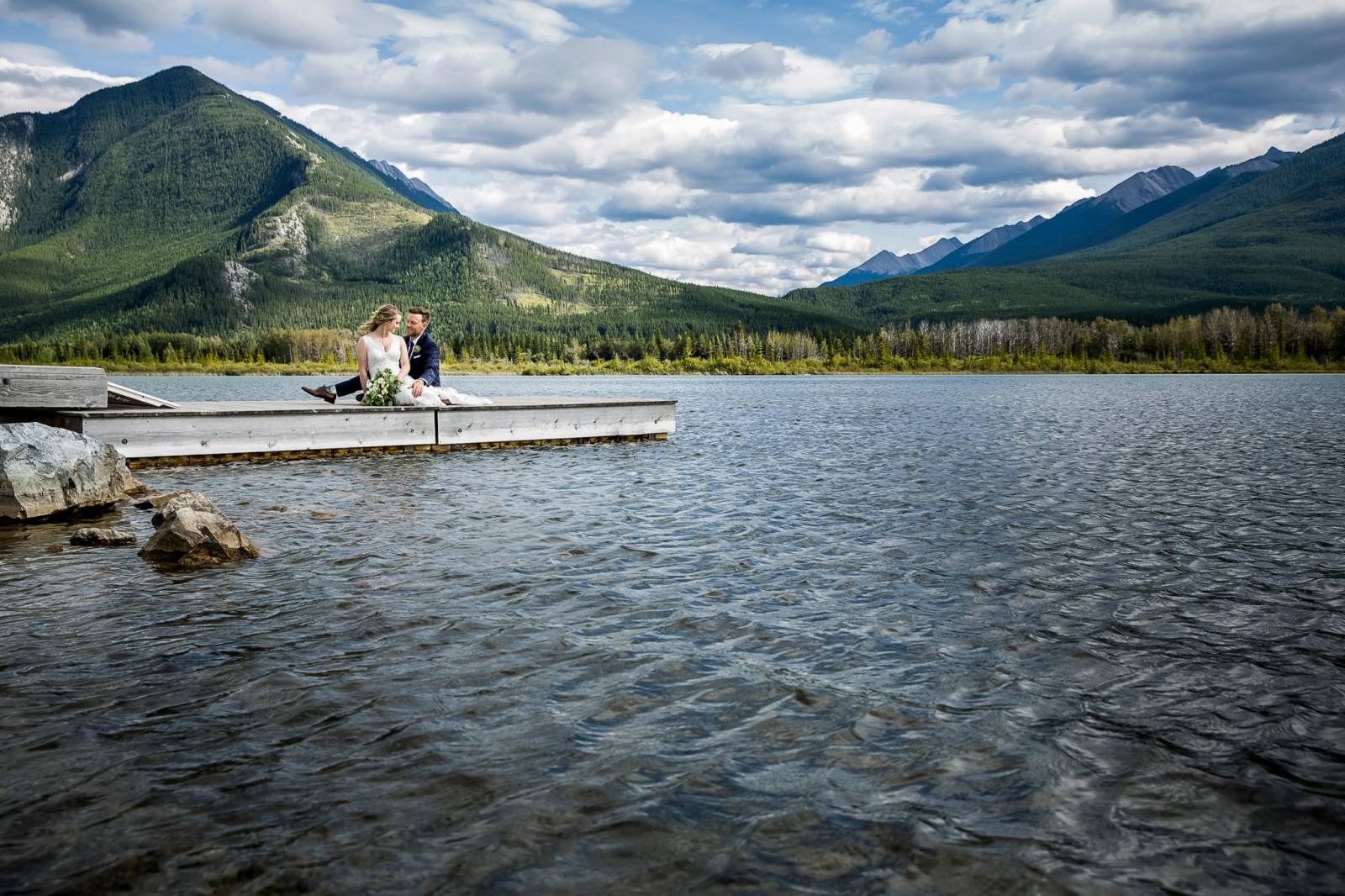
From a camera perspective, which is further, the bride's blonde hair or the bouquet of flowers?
the bouquet of flowers

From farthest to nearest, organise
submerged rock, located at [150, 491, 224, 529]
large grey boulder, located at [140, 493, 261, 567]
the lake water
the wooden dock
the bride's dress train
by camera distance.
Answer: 1. the bride's dress train
2. the wooden dock
3. submerged rock, located at [150, 491, 224, 529]
4. large grey boulder, located at [140, 493, 261, 567]
5. the lake water

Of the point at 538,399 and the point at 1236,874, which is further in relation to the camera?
the point at 538,399

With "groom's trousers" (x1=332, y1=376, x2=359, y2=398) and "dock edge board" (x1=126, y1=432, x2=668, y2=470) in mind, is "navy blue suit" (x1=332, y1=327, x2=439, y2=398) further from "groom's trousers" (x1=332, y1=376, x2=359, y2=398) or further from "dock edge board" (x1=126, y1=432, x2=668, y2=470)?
"dock edge board" (x1=126, y1=432, x2=668, y2=470)

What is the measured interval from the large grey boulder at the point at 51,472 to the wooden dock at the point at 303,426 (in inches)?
135

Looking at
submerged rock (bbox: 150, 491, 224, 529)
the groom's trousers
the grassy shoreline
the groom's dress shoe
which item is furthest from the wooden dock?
the grassy shoreline

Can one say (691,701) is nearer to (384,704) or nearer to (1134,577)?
(384,704)

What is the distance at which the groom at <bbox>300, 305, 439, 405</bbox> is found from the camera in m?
21.0

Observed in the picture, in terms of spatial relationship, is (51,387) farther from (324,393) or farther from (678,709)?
(678,709)

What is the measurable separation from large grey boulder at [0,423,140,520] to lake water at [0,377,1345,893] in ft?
1.76

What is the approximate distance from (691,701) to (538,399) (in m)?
19.5

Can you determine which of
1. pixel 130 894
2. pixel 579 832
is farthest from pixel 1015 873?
pixel 130 894

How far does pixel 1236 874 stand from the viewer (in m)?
3.80

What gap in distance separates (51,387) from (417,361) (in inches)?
313

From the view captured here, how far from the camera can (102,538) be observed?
10.5 m
